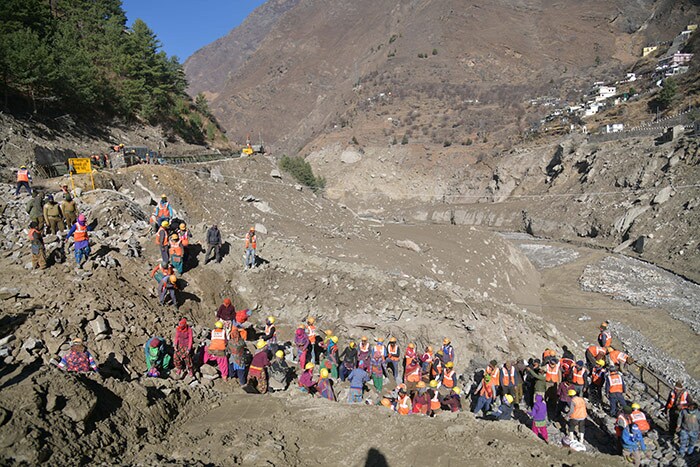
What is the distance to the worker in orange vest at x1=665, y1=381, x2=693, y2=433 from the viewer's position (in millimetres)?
8578

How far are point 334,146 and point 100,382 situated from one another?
200 feet

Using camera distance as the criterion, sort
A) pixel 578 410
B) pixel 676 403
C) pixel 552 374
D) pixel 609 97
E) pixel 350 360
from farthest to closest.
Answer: pixel 609 97, pixel 552 374, pixel 350 360, pixel 676 403, pixel 578 410

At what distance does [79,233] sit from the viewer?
10.2 meters

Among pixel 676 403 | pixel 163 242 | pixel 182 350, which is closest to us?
pixel 182 350

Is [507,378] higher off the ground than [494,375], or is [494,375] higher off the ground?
[494,375]

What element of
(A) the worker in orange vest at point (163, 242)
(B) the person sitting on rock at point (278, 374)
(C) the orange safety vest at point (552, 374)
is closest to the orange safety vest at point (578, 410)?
(C) the orange safety vest at point (552, 374)

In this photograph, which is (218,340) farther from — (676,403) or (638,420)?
(676,403)

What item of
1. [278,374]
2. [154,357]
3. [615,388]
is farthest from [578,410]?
[154,357]

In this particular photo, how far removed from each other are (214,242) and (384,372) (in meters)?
6.20

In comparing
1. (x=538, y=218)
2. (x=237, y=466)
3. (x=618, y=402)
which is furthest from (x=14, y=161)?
(x=538, y=218)

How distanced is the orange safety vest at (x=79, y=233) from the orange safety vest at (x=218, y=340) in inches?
170

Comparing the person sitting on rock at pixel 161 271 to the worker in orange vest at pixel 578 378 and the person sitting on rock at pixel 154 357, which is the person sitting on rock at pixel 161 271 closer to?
the person sitting on rock at pixel 154 357

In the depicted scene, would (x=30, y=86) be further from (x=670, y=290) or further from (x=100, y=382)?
(x=670, y=290)

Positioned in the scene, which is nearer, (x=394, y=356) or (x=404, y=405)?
(x=404, y=405)
